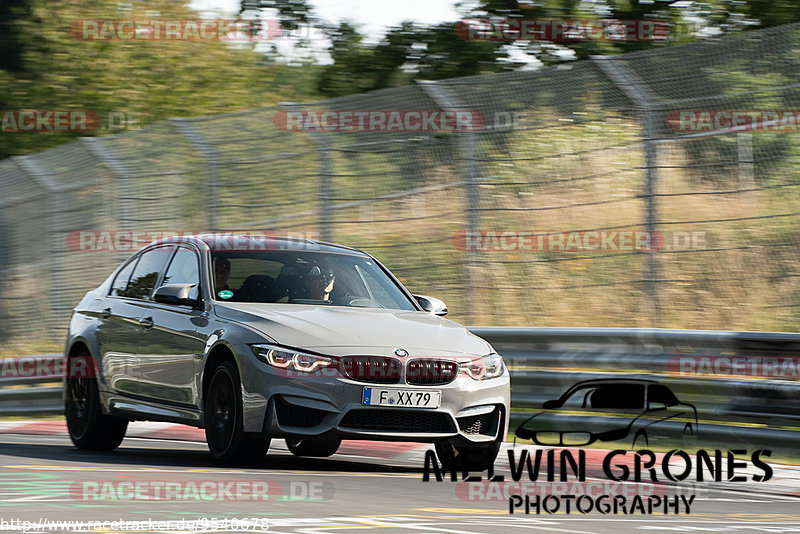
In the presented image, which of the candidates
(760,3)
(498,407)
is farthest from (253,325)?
(760,3)

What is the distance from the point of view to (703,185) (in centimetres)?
1199

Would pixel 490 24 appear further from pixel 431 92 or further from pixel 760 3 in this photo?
pixel 431 92

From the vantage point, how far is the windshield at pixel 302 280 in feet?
31.9

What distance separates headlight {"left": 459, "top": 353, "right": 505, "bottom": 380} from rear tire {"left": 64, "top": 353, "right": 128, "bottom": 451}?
116 inches

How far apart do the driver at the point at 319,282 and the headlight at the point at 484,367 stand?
1.33 meters

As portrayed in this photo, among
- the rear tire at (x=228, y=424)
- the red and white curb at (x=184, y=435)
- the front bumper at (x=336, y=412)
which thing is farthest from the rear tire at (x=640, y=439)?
the rear tire at (x=228, y=424)

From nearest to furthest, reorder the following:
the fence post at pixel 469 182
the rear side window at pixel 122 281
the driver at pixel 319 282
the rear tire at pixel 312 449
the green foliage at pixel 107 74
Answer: the driver at pixel 319 282, the rear tire at pixel 312 449, the rear side window at pixel 122 281, the fence post at pixel 469 182, the green foliage at pixel 107 74

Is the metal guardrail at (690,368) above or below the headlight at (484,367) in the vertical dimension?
below

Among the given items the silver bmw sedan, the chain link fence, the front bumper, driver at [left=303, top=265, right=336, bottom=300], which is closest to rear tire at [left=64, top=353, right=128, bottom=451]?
the silver bmw sedan

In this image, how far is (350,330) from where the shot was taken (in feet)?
29.2

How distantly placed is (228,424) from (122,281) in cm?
246

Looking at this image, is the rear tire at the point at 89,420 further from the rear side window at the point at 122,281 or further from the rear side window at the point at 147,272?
the rear side window at the point at 147,272

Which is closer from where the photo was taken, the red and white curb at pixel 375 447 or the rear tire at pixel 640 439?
the red and white curb at pixel 375 447

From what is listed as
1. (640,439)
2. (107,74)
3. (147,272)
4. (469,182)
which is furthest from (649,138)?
(107,74)
